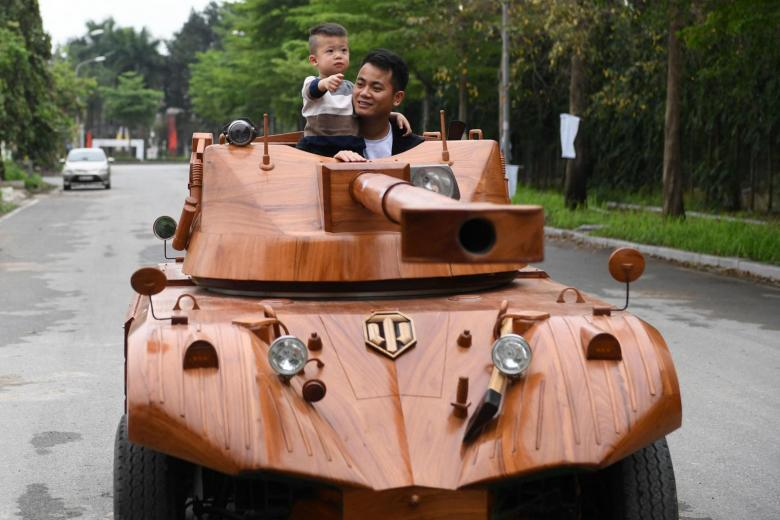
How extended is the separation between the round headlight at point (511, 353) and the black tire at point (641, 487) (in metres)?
0.56

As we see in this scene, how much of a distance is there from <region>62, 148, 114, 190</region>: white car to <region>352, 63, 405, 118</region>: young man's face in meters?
35.6

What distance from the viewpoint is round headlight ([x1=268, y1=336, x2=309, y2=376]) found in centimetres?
439

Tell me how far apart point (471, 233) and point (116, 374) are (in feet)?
19.9

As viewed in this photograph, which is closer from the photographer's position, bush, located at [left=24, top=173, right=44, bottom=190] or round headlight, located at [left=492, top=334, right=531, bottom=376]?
round headlight, located at [left=492, top=334, right=531, bottom=376]

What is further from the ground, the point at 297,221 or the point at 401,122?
the point at 401,122

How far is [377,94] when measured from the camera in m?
6.27

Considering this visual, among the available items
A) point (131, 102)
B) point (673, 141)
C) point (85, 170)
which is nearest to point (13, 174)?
point (85, 170)

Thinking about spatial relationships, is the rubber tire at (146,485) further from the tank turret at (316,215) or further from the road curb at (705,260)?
the road curb at (705,260)

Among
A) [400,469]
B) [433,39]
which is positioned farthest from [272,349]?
[433,39]

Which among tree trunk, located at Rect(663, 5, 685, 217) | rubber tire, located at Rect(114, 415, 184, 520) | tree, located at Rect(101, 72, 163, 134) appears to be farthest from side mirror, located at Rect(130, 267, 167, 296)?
tree, located at Rect(101, 72, 163, 134)

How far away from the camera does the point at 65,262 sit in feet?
58.0

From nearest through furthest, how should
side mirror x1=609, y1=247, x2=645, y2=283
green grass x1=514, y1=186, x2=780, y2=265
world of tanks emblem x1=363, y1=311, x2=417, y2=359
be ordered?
world of tanks emblem x1=363, y1=311, x2=417, y2=359, side mirror x1=609, y1=247, x2=645, y2=283, green grass x1=514, y1=186, x2=780, y2=265

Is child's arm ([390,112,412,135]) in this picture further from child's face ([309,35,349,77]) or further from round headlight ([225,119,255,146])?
round headlight ([225,119,255,146])

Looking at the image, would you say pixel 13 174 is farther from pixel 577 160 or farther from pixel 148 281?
pixel 148 281
